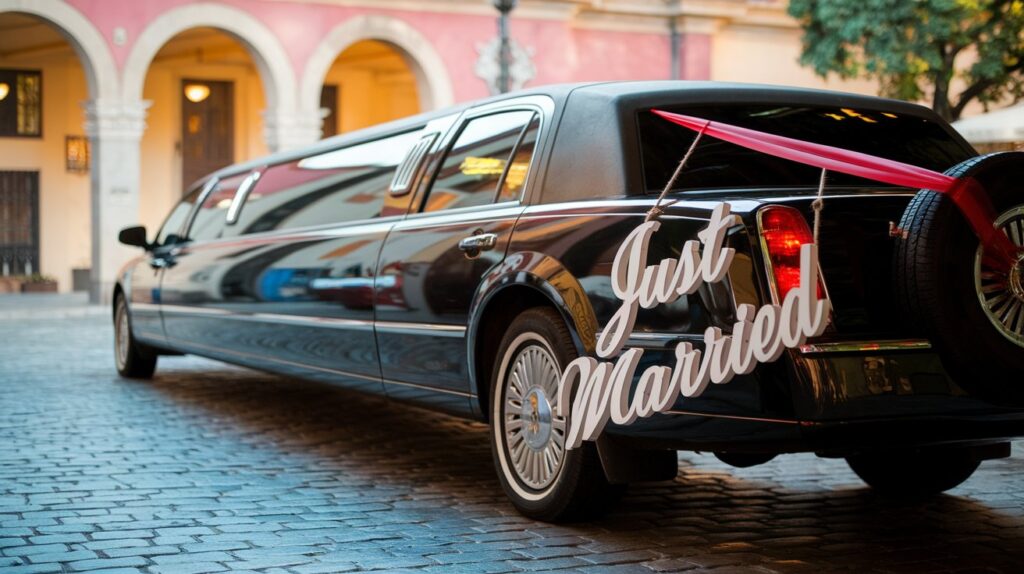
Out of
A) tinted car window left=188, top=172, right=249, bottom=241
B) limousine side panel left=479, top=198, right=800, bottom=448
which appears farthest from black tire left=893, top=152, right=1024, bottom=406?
tinted car window left=188, top=172, right=249, bottom=241

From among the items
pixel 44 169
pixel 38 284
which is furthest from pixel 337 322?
pixel 44 169

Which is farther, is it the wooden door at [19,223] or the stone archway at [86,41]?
the wooden door at [19,223]

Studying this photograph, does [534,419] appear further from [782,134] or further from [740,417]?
[782,134]

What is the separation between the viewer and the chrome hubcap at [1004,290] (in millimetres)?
4242

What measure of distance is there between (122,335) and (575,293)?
6942 mm

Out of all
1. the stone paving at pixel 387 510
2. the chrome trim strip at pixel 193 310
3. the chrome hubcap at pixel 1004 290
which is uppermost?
the chrome hubcap at pixel 1004 290

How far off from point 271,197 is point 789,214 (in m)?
4.73

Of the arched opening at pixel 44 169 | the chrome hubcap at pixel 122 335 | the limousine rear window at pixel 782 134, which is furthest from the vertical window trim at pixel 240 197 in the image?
the arched opening at pixel 44 169

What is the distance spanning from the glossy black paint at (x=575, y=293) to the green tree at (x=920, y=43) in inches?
569

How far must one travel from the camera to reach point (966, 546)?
16.3ft

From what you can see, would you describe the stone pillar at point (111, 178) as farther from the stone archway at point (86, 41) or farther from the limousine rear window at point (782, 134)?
the limousine rear window at point (782, 134)

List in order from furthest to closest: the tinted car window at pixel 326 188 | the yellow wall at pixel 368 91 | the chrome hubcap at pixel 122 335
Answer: the yellow wall at pixel 368 91
the chrome hubcap at pixel 122 335
the tinted car window at pixel 326 188

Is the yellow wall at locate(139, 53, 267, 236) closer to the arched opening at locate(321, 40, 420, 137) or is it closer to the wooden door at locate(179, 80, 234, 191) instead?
the wooden door at locate(179, 80, 234, 191)

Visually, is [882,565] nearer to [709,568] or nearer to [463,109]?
[709,568]
